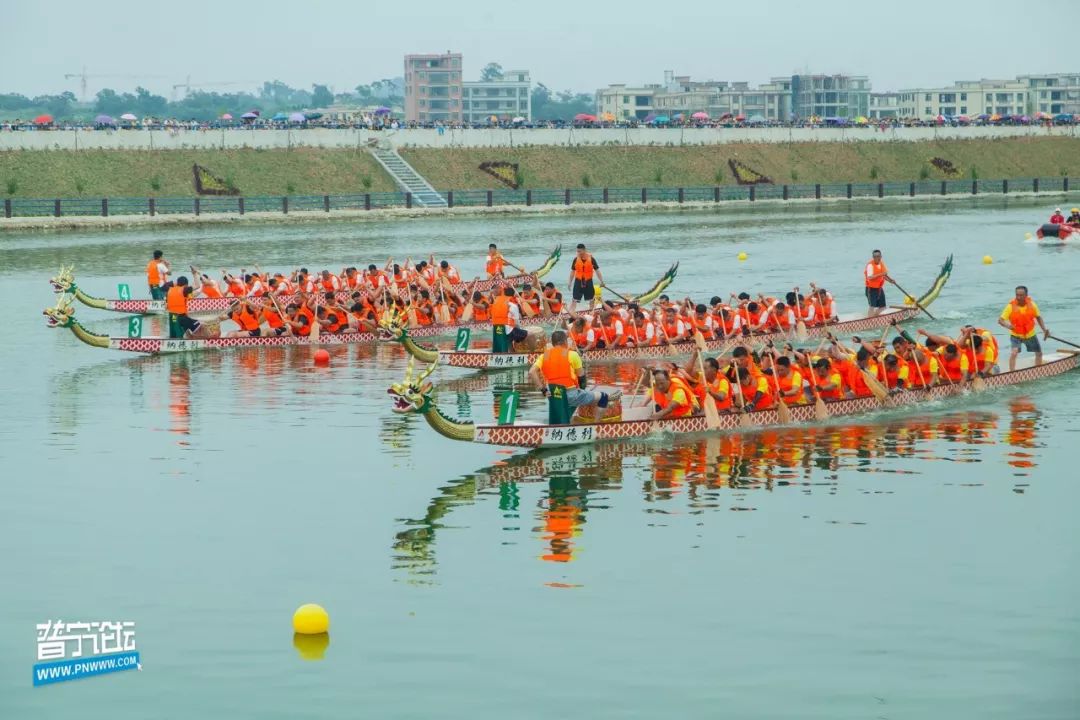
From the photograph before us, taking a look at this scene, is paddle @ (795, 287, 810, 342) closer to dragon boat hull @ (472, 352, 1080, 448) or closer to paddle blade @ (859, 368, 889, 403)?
dragon boat hull @ (472, 352, 1080, 448)

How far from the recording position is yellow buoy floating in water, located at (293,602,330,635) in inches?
667

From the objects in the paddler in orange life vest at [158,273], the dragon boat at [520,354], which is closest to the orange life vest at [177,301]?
the dragon boat at [520,354]

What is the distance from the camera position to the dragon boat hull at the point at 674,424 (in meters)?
24.1

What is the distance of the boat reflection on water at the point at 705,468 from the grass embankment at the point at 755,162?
68.1 meters

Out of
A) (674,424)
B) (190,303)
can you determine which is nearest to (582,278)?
(190,303)

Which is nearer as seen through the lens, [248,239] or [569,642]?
[569,642]

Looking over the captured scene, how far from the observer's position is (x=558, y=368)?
24344mm

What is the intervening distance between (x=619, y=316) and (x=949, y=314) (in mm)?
13622

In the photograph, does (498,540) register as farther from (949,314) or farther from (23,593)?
(949,314)

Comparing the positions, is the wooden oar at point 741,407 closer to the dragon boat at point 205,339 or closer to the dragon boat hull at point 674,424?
the dragon boat hull at point 674,424

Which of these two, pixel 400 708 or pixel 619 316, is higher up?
pixel 619 316

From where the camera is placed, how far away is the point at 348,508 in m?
22.5

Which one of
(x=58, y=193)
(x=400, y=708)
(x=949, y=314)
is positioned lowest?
(x=400, y=708)

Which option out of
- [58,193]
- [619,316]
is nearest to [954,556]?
[619,316]
